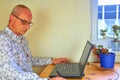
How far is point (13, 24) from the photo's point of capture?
171cm

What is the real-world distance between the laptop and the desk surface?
0.06m

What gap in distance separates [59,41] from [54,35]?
0.28 ft

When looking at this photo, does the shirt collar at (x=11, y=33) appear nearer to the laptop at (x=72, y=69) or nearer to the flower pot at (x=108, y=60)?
the laptop at (x=72, y=69)

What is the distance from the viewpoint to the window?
8.08ft

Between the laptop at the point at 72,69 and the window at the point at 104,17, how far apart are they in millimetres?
435

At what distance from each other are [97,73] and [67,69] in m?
0.28

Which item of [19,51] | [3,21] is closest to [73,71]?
[19,51]

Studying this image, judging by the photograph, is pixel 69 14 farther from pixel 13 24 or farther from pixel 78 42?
pixel 13 24

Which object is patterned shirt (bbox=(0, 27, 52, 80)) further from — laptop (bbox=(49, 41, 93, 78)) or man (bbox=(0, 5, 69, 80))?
laptop (bbox=(49, 41, 93, 78))

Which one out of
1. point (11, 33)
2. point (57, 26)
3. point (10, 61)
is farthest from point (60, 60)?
point (10, 61)

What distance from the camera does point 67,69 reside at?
212 cm

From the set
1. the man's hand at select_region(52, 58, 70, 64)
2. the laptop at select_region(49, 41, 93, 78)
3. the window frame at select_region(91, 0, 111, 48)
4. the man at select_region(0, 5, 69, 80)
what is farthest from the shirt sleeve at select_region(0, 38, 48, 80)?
the window frame at select_region(91, 0, 111, 48)

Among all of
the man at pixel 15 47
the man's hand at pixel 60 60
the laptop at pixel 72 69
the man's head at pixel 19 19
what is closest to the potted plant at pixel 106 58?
the laptop at pixel 72 69

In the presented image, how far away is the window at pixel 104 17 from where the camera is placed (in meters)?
2.46
